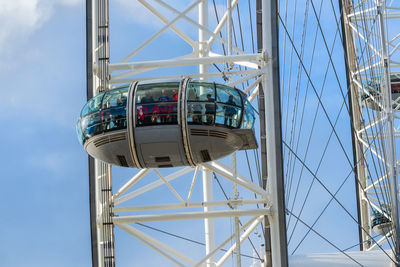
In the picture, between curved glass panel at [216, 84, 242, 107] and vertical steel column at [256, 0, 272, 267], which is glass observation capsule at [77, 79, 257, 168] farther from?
vertical steel column at [256, 0, 272, 267]

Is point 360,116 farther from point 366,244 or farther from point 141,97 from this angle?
point 141,97

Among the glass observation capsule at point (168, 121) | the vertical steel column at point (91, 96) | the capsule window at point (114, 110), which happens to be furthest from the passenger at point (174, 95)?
the vertical steel column at point (91, 96)

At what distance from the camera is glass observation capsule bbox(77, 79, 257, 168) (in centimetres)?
2234

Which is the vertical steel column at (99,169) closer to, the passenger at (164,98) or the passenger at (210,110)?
the passenger at (164,98)

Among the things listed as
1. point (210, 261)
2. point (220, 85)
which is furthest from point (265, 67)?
point (210, 261)

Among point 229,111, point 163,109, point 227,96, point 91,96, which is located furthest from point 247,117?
point 91,96

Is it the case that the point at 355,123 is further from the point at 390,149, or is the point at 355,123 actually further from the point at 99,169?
the point at 99,169

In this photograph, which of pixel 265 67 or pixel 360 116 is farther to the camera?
pixel 360 116

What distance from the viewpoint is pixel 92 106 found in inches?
911

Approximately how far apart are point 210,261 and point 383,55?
1072 centimetres

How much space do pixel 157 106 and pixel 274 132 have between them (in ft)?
15.6

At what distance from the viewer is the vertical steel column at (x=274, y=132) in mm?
25688

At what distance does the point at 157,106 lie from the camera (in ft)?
73.3

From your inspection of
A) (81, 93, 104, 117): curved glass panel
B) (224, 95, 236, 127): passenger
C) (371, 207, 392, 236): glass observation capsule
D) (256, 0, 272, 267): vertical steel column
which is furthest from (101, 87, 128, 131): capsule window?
(371, 207, 392, 236): glass observation capsule
